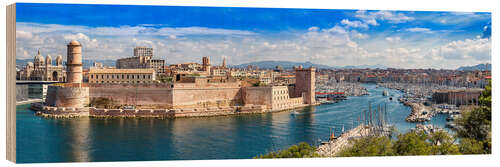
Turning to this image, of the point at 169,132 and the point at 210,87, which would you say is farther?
the point at 210,87

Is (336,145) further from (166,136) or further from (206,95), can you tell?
(206,95)

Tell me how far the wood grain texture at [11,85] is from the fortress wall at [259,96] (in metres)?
11.6

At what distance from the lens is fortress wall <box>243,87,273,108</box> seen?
18.0 m

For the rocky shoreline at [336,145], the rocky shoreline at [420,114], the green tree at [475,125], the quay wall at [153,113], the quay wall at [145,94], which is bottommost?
the rocky shoreline at [336,145]

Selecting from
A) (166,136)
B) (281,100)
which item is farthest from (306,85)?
(166,136)

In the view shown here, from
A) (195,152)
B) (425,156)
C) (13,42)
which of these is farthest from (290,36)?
(13,42)

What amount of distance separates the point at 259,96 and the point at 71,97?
681 centimetres

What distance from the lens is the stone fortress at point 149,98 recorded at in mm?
14945

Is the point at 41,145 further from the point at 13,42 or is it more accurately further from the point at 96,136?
the point at 13,42

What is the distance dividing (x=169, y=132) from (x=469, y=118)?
6.97 meters

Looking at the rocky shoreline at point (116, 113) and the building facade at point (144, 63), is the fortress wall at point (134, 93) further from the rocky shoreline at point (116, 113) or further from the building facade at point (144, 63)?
the building facade at point (144, 63)

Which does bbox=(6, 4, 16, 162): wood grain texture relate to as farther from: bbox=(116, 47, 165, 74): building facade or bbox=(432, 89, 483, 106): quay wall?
bbox=(116, 47, 165, 74): building facade

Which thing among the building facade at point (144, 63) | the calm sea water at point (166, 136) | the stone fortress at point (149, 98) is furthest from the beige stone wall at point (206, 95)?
the building facade at point (144, 63)

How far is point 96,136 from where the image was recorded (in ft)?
36.4
